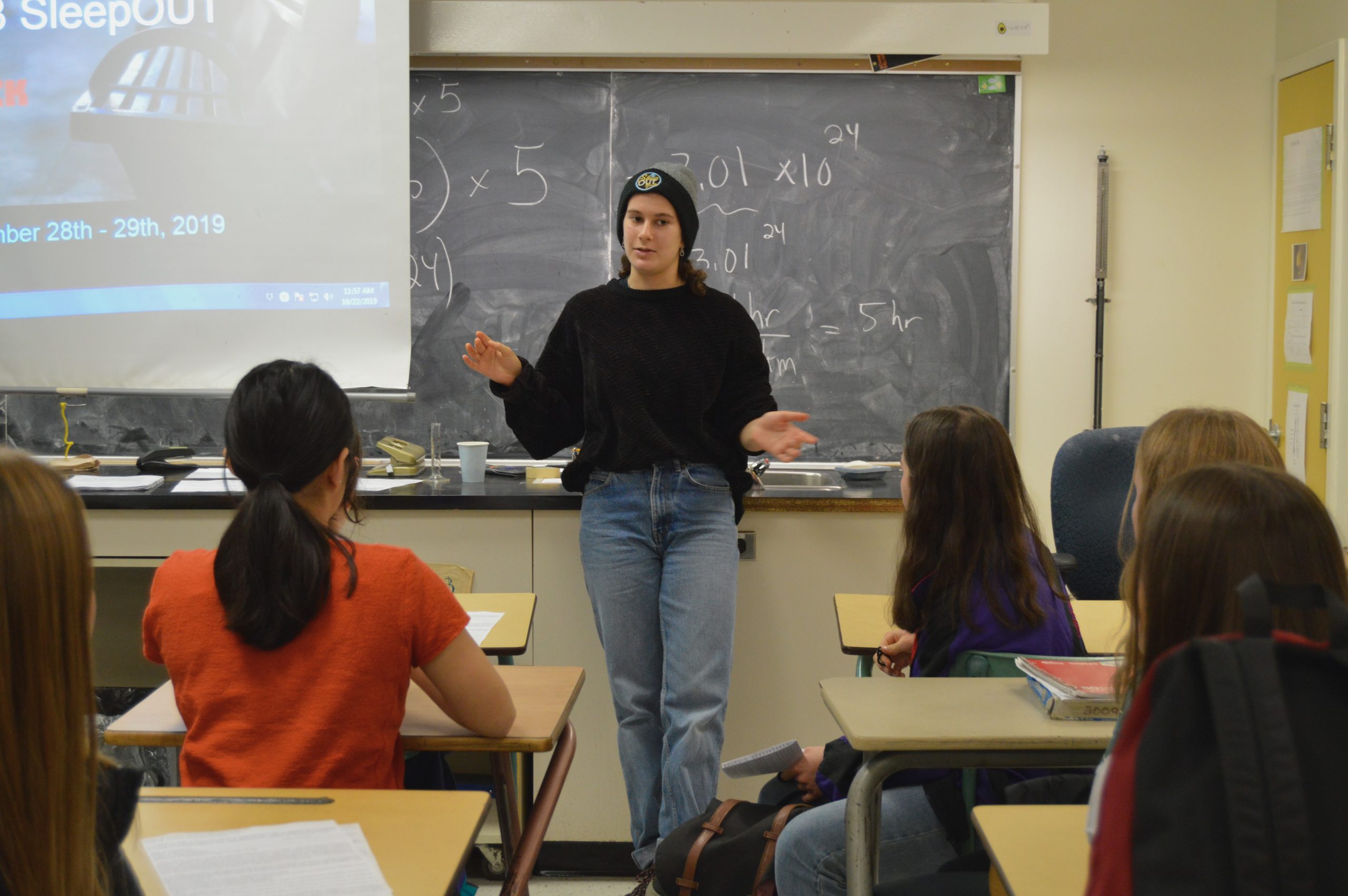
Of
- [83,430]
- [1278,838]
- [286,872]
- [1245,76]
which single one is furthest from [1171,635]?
[83,430]

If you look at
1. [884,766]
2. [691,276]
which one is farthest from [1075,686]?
[691,276]

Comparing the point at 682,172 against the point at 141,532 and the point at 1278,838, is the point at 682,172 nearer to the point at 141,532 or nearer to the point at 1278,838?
the point at 141,532

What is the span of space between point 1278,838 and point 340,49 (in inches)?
127

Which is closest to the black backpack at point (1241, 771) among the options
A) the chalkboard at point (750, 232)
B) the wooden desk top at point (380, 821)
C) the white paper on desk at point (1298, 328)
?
the wooden desk top at point (380, 821)

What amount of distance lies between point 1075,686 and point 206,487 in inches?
90.0

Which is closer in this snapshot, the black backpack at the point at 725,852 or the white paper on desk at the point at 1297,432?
the black backpack at the point at 725,852

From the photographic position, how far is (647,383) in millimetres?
2363

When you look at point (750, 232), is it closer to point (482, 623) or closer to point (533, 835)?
point (482, 623)

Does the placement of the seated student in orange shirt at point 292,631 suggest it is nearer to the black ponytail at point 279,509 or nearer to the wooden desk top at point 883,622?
the black ponytail at point 279,509

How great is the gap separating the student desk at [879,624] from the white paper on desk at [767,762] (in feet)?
0.87

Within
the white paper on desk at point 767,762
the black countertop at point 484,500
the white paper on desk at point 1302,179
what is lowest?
→ the white paper on desk at point 767,762

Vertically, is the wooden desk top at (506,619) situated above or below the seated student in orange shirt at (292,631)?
below

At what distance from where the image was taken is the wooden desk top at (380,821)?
1.02m

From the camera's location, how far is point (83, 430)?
11.4 feet
